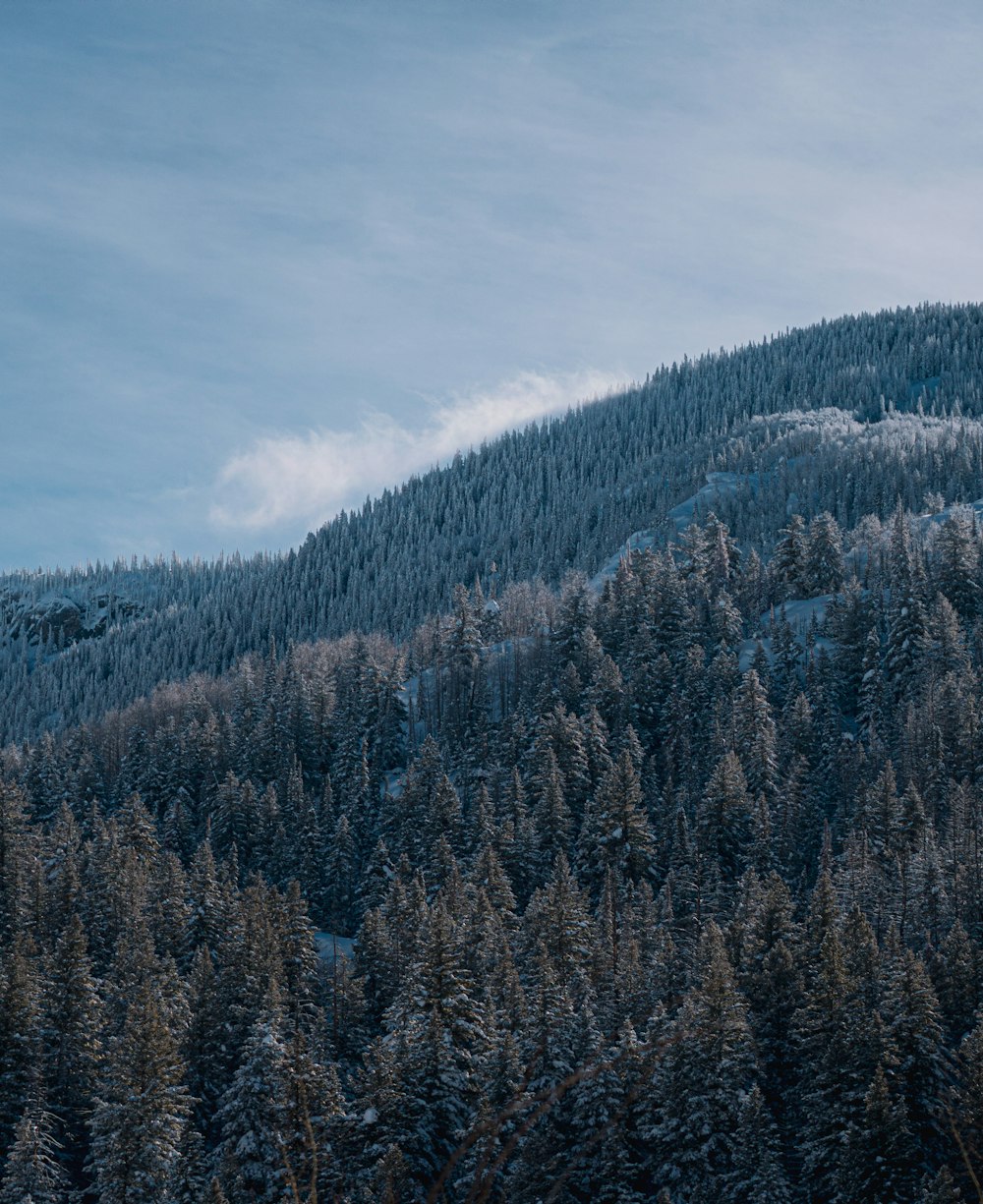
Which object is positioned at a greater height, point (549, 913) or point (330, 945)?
point (330, 945)

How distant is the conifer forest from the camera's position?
41750mm

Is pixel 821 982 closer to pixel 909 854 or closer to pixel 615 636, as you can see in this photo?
pixel 909 854

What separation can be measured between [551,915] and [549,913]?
0.71ft

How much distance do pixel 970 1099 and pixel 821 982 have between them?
10605 millimetres

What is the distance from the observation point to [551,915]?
59.6 meters

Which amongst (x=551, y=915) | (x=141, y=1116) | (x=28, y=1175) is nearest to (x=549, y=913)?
(x=551, y=915)

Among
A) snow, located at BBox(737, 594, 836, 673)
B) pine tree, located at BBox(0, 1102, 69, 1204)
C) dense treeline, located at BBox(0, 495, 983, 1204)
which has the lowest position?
pine tree, located at BBox(0, 1102, 69, 1204)

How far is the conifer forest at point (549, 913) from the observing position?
137ft

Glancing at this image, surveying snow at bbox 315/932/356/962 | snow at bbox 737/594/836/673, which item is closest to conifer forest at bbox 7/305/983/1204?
snow at bbox 737/594/836/673

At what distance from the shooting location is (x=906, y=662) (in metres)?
108

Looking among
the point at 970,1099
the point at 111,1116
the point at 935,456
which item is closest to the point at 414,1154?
the point at 111,1116

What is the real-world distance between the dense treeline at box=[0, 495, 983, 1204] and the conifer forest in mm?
235

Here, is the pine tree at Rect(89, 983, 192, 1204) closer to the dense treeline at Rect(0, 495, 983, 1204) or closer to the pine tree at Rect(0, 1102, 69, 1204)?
the dense treeline at Rect(0, 495, 983, 1204)

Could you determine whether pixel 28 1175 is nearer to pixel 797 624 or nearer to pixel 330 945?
pixel 330 945
